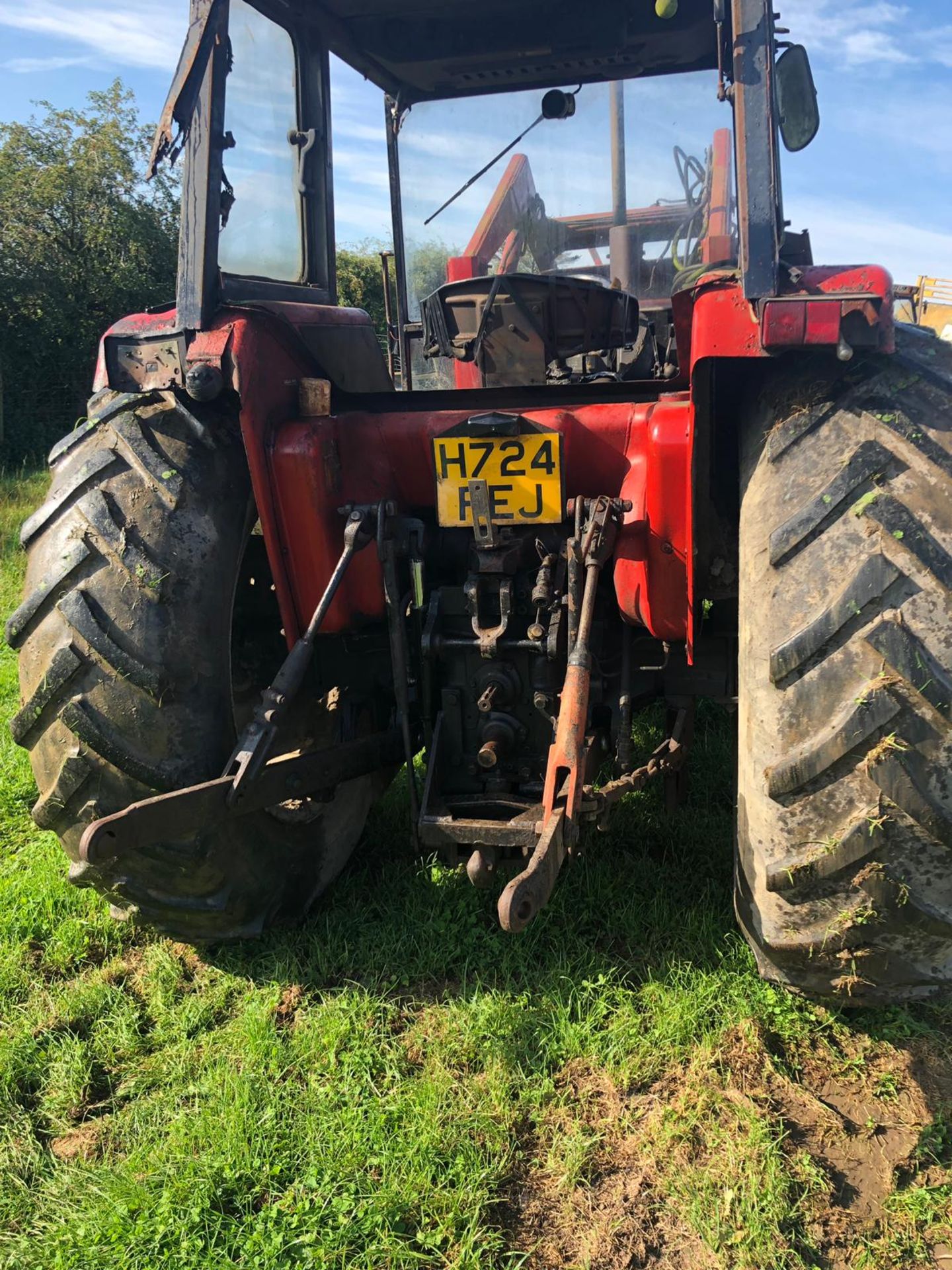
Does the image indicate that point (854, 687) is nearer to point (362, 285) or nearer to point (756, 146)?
point (756, 146)

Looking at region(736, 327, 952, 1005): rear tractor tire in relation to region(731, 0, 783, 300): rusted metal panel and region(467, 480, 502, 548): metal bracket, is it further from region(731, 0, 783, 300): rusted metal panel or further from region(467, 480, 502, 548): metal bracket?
region(467, 480, 502, 548): metal bracket

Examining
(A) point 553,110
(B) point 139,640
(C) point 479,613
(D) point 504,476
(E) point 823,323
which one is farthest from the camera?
(A) point 553,110

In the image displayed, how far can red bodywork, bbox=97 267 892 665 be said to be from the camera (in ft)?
7.29

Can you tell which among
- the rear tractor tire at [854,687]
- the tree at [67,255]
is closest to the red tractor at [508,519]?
the rear tractor tire at [854,687]

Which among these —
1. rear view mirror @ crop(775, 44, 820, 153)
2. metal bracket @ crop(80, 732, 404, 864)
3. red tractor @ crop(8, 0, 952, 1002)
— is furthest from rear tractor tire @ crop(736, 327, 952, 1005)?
metal bracket @ crop(80, 732, 404, 864)

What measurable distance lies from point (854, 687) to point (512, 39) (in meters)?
2.52

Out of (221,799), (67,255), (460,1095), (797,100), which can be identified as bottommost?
(460,1095)

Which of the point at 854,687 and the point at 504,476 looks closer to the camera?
the point at 854,687

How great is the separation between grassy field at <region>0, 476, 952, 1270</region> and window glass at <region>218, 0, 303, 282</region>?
2.16m

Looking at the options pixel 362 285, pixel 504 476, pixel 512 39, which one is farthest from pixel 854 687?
pixel 362 285

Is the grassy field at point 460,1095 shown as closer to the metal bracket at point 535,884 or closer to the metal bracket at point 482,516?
the metal bracket at point 535,884

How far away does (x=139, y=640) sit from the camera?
229 cm

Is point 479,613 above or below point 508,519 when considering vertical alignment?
Result: below

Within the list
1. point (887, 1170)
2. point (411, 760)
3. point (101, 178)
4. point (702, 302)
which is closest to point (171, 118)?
point (702, 302)
